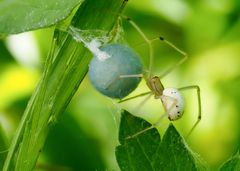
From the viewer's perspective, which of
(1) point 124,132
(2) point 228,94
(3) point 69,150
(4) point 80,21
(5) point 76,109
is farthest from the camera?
(2) point 228,94

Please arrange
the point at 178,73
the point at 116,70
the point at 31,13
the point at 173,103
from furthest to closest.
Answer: the point at 178,73 → the point at 173,103 → the point at 116,70 → the point at 31,13

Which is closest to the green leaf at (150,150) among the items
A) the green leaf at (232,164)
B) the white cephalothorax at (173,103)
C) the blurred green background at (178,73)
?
the green leaf at (232,164)

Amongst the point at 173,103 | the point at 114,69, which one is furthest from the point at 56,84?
the point at 173,103

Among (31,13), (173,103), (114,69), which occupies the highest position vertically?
(31,13)

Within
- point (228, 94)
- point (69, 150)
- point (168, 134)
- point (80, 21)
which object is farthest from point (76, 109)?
point (80, 21)

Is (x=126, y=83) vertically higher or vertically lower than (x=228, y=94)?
higher

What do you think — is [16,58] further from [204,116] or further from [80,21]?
[80,21]

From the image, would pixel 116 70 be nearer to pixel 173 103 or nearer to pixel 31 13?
pixel 31 13

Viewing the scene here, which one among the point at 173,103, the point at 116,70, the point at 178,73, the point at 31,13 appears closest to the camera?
the point at 31,13
